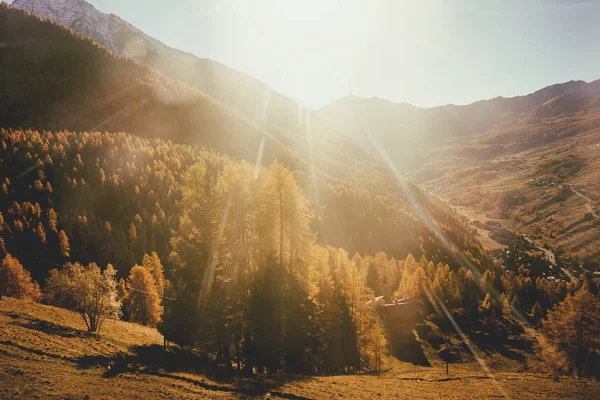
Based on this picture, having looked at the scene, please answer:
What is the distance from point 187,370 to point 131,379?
610cm

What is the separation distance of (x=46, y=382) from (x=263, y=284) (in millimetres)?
19234

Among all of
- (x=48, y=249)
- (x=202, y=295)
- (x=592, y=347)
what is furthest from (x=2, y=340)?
(x=48, y=249)

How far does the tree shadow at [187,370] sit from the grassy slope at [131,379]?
0.08m

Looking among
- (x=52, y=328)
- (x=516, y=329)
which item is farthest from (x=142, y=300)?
(x=516, y=329)

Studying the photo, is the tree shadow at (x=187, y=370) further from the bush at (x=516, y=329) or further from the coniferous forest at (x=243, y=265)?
the bush at (x=516, y=329)

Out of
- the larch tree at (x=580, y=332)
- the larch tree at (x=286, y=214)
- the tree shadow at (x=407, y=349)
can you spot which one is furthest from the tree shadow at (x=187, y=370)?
the larch tree at (x=580, y=332)

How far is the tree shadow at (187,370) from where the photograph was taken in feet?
88.4

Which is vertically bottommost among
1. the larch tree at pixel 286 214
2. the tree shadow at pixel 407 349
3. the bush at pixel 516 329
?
the tree shadow at pixel 407 349

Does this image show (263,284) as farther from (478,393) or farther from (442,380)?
(442,380)

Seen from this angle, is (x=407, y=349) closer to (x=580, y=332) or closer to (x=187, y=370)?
(x=580, y=332)

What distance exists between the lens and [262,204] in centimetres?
3950

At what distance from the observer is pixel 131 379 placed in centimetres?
2538

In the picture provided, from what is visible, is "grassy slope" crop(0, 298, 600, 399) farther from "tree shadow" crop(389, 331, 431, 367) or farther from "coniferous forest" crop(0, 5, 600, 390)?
"tree shadow" crop(389, 331, 431, 367)

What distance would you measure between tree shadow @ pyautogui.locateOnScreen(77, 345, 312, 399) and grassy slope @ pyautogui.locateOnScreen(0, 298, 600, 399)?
0.25 ft
